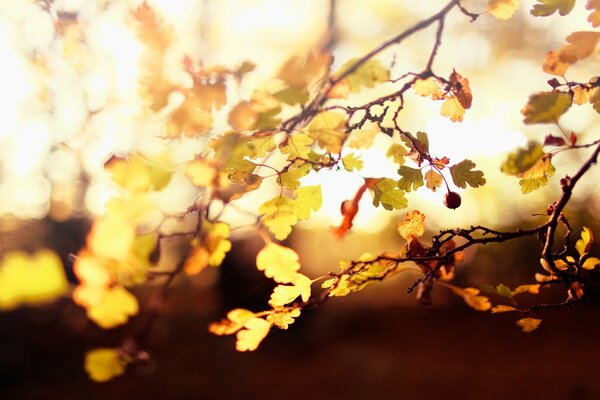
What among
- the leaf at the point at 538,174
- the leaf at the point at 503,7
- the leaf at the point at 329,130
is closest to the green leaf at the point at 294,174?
the leaf at the point at 329,130

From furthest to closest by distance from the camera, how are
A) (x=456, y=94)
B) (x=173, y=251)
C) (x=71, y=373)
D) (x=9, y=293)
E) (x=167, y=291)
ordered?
(x=173, y=251), (x=71, y=373), (x=456, y=94), (x=167, y=291), (x=9, y=293)

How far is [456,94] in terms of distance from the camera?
1204mm

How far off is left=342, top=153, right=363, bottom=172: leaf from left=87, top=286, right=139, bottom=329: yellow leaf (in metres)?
0.58

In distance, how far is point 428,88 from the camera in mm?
1214

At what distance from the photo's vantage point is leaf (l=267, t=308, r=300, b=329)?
1088 millimetres

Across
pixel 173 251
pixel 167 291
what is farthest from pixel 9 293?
pixel 173 251

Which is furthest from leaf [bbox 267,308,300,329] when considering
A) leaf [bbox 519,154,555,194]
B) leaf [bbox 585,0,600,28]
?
leaf [bbox 585,0,600,28]

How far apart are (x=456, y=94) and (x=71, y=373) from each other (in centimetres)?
853

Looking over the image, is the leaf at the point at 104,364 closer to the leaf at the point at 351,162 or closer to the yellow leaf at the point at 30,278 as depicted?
the yellow leaf at the point at 30,278

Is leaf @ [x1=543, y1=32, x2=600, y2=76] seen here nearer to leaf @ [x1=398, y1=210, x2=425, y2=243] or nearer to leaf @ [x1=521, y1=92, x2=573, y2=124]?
leaf @ [x1=521, y1=92, x2=573, y2=124]

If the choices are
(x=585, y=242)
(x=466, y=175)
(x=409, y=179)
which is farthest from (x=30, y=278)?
(x=585, y=242)

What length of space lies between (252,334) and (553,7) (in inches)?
39.6

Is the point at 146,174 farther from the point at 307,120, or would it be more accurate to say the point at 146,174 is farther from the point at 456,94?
the point at 456,94

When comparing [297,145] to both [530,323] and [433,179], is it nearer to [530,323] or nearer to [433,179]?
[433,179]
